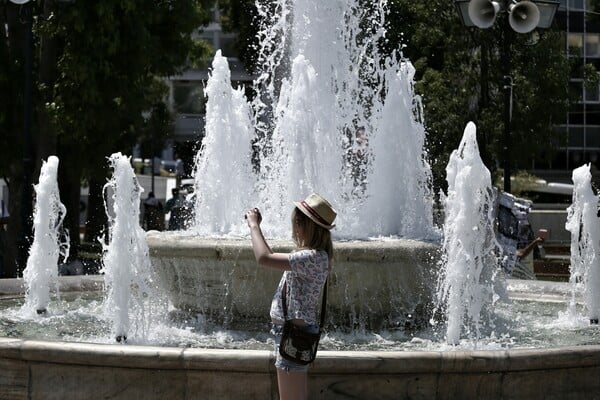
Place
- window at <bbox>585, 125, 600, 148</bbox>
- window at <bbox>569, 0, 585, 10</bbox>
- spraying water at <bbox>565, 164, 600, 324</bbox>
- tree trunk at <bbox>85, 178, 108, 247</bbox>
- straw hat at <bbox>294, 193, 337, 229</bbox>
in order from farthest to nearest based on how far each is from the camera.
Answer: window at <bbox>585, 125, 600, 148</bbox>
window at <bbox>569, 0, 585, 10</bbox>
tree trunk at <bbox>85, 178, 108, 247</bbox>
spraying water at <bbox>565, 164, 600, 324</bbox>
straw hat at <bbox>294, 193, 337, 229</bbox>

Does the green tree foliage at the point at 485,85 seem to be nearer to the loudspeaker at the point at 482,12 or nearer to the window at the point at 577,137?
the loudspeaker at the point at 482,12

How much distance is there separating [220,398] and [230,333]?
2129mm

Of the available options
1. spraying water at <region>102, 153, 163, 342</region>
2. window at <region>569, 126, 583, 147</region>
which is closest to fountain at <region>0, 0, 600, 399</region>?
spraying water at <region>102, 153, 163, 342</region>

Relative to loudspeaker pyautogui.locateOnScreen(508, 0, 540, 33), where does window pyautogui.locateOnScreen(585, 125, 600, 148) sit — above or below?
below

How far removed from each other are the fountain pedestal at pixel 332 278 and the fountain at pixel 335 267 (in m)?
0.01

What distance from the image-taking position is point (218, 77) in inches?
430

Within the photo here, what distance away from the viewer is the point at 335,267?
8.13 m

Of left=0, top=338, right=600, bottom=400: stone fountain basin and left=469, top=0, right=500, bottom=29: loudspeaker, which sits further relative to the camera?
left=469, top=0, right=500, bottom=29: loudspeaker

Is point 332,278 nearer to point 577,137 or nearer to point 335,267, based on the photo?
point 335,267

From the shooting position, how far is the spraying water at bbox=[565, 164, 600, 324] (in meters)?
9.81

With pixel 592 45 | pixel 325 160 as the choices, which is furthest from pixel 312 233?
pixel 592 45

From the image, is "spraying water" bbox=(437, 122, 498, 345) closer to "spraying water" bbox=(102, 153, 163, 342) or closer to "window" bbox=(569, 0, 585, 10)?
"spraying water" bbox=(102, 153, 163, 342)

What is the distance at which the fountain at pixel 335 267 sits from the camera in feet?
20.5

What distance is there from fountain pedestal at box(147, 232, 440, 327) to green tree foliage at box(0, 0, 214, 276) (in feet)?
32.6
